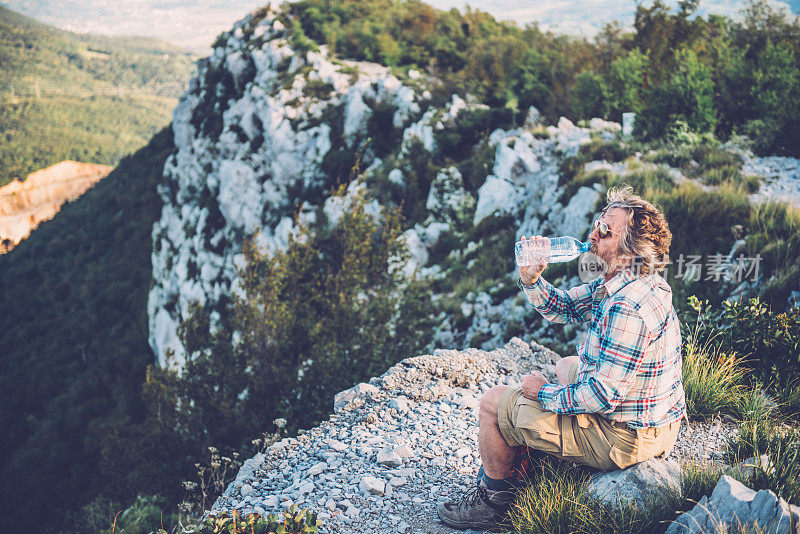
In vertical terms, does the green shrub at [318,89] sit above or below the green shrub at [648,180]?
above

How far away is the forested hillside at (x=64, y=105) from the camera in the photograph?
343 feet

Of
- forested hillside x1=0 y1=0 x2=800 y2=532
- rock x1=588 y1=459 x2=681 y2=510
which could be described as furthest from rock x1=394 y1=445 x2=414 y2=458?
forested hillside x1=0 y1=0 x2=800 y2=532

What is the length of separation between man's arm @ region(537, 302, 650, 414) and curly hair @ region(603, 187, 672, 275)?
0.31m

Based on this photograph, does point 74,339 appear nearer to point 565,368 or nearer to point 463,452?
point 463,452

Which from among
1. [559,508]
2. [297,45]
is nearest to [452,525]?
[559,508]

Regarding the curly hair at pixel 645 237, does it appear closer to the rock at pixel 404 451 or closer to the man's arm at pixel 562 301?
the man's arm at pixel 562 301

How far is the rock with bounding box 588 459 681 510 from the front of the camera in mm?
2756

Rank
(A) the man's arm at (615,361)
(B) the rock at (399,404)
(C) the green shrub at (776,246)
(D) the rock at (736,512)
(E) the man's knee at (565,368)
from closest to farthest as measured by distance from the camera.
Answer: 1. (D) the rock at (736,512)
2. (A) the man's arm at (615,361)
3. (E) the man's knee at (565,368)
4. (B) the rock at (399,404)
5. (C) the green shrub at (776,246)

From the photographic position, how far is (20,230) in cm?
6819

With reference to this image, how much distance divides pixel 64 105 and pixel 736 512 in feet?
545

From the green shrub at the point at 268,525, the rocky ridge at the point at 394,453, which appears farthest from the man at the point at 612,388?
the green shrub at the point at 268,525

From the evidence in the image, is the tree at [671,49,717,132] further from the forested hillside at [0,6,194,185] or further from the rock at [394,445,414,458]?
the forested hillside at [0,6,194,185]

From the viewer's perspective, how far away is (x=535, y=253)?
2873 millimetres

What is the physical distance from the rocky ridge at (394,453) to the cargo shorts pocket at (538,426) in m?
1.04
